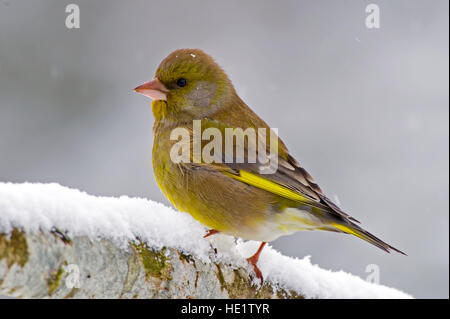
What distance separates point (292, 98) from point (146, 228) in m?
4.71

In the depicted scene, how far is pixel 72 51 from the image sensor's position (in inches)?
261

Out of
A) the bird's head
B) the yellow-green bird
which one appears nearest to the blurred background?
the bird's head

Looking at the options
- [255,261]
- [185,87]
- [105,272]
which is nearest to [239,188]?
[255,261]

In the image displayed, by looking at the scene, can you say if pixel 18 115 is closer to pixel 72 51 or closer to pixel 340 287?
pixel 72 51

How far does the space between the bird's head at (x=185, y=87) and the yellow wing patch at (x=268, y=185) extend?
0.53 m

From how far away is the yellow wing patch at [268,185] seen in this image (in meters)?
3.12

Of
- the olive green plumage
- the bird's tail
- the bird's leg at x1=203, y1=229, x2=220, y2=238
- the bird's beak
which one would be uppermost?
the bird's beak

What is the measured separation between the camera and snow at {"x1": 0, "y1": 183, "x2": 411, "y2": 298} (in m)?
1.97

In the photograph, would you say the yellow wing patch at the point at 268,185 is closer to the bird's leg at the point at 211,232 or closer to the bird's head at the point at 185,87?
the bird's leg at the point at 211,232

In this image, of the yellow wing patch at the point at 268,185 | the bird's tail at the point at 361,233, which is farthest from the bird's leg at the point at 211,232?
the bird's tail at the point at 361,233

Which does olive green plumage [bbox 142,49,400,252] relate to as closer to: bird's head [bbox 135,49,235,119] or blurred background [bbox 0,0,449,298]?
bird's head [bbox 135,49,235,119]

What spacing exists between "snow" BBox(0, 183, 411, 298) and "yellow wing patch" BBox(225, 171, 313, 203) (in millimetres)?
328

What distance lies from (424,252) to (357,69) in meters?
2.39

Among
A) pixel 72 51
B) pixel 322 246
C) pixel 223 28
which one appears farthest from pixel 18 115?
pixel 322 246
